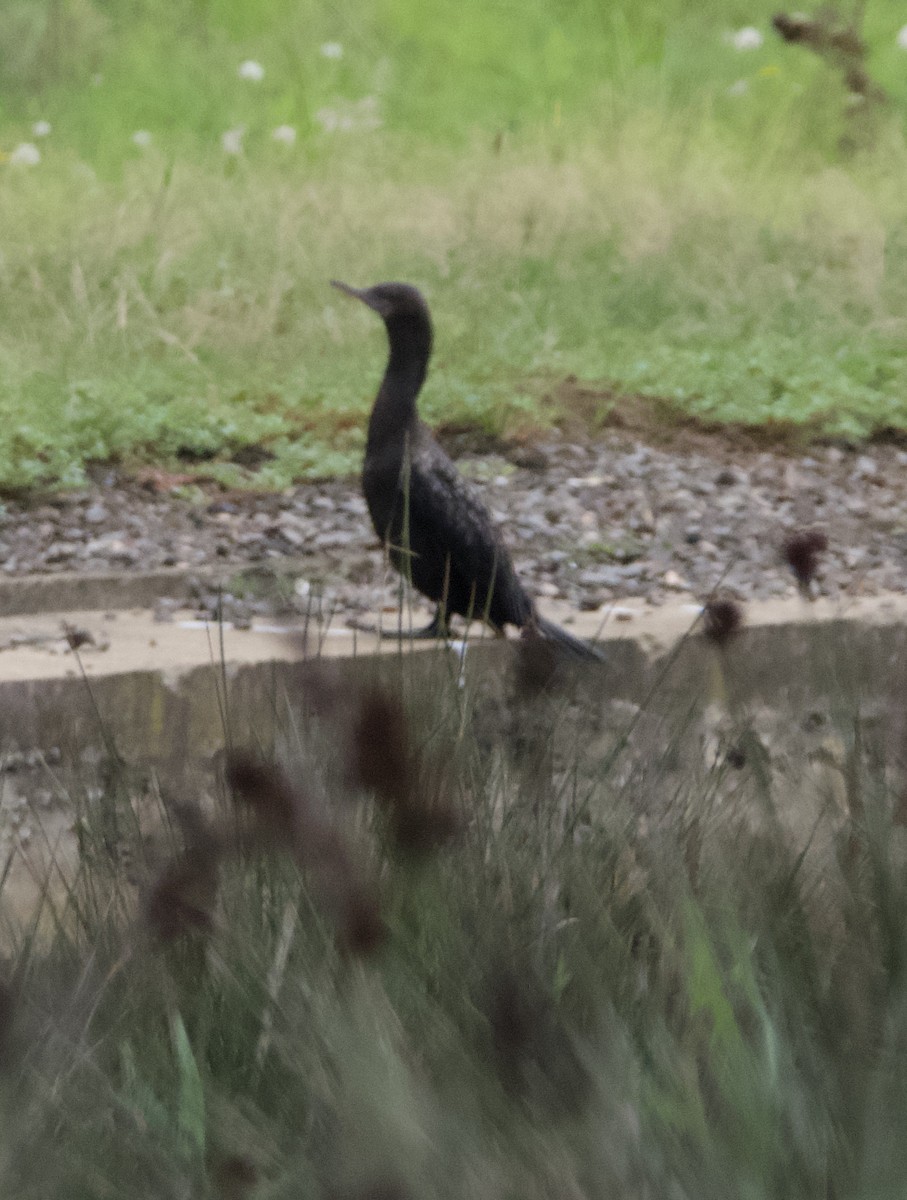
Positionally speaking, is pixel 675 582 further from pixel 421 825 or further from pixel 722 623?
pixel 421 825

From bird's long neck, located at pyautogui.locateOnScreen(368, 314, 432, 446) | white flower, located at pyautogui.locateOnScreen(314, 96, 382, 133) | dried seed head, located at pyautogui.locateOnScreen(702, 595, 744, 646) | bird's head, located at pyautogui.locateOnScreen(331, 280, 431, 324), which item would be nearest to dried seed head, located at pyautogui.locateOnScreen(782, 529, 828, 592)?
dried seed head, located at pyautogui.locateOnScreen(702, 595, 744, 646)

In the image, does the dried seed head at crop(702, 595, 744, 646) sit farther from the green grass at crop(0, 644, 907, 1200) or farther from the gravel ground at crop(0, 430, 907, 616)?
the gravel ground at crop(0, 430, 907, 616)

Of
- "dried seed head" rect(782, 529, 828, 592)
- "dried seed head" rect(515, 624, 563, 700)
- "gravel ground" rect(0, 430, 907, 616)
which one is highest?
"dried seed head" rect(782, 529, 828, 592)

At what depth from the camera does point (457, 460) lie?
210 inches

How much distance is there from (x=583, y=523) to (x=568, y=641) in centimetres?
157

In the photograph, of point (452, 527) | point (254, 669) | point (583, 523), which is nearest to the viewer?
point (254, 669)

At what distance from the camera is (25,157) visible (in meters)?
8.71

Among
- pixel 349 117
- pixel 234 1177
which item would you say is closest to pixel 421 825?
pixel 234 1177

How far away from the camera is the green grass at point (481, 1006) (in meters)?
1.11

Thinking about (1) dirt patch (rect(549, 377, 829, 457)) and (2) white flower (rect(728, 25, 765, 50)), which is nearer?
(1) dirt patch (rect(549, 377, 829, 457))

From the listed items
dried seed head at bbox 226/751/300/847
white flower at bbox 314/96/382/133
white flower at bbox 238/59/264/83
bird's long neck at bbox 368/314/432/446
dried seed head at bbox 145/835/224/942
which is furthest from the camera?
white flower at bbox 238/59/264/83

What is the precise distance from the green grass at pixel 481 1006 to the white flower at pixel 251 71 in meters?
8.57

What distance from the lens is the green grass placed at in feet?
3.63

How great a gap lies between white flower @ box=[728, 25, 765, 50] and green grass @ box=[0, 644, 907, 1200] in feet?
28.5
